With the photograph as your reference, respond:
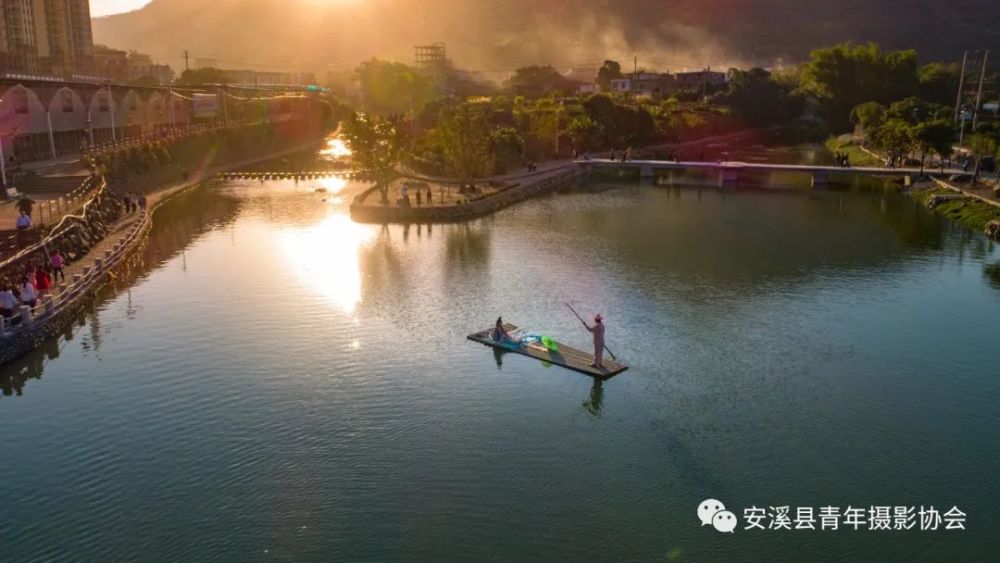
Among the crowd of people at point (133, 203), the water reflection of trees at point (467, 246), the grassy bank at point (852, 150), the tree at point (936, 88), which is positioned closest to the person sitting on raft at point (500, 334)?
the water reflection of trees at point (467, 246)

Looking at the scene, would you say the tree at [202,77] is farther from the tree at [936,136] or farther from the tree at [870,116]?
the tree at [936,136]

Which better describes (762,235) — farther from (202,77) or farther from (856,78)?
(202,77)

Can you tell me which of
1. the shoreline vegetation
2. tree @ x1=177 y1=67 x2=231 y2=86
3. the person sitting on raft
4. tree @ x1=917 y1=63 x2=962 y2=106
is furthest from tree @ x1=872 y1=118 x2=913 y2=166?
tree @ x1=177 y1=67 x2=231 y2=86

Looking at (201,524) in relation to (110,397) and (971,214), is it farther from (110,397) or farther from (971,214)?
(971,214)

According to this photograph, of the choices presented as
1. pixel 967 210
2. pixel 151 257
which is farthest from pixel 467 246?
pixel 967 210

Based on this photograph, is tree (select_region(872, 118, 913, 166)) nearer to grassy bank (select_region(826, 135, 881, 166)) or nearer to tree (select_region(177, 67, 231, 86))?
grassy bank (select_region(826, 135, 881, 166))

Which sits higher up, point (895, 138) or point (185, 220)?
point (895, 138)
